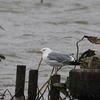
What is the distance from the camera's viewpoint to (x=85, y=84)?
→ 6066 millimetres

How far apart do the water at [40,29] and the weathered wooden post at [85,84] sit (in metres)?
3.20

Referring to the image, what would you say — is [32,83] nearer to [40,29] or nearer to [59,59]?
[59,59]

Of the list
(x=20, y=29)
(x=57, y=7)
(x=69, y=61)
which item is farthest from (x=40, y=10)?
(x=69, y=61)

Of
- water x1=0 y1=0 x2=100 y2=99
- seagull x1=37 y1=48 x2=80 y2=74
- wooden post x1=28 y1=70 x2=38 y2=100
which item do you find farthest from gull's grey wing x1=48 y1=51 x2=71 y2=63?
water x1=0 y1=0 x2=100 y2=99

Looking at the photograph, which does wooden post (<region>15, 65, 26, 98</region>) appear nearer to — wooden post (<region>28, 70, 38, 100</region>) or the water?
wooden post (<region>28, 70, 38, 100</region>)

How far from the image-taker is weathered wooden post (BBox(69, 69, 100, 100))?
6027 mm

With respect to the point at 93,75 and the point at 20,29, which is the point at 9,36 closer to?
the point at 20,29

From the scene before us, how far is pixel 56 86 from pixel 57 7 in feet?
53.7

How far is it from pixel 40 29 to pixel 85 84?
1203 centimetres

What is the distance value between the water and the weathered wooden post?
10.5ft

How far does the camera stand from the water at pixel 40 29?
12.5m

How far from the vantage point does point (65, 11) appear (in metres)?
21.7

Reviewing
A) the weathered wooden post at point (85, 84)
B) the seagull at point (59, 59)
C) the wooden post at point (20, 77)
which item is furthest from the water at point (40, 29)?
the weathered wooden post at point (85, 84)

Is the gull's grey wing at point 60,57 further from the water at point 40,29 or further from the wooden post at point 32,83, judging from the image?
the water at point 40,29
